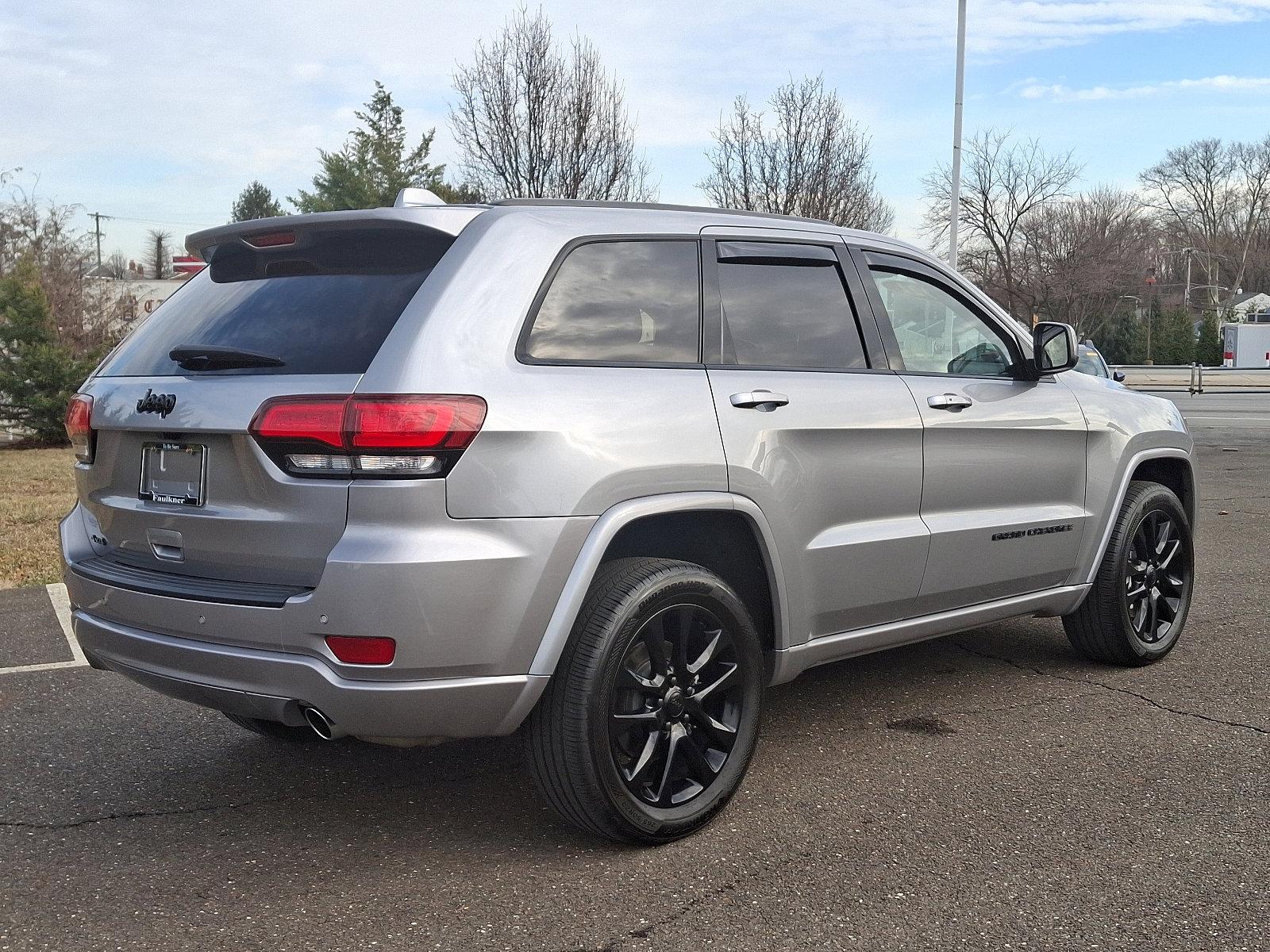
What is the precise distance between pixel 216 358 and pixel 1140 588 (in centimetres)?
397

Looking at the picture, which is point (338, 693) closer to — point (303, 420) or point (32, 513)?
point (303, 420)

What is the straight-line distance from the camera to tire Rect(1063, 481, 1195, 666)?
17.3 ft

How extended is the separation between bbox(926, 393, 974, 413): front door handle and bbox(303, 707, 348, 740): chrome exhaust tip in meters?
2.33

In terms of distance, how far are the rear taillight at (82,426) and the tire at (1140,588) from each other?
12.8 ft

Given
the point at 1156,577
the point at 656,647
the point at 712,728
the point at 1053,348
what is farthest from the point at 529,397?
the point at 1156,577

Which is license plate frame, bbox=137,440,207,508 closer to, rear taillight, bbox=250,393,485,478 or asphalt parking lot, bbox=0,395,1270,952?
rear taillight, bbox=250,393,485,478

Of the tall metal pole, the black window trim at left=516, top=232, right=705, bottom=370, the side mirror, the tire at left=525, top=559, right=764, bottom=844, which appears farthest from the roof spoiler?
the tall metal pole

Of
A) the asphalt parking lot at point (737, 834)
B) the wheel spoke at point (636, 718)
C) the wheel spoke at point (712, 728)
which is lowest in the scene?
the asphalt parking lot at point (737, 834)

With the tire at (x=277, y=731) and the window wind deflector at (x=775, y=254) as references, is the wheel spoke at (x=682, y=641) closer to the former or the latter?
the window wind deflector at (x=775, y=254)

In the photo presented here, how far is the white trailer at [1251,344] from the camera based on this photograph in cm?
6525

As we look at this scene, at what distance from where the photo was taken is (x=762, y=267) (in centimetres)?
414

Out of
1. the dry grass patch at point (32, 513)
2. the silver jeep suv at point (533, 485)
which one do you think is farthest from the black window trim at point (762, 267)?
the dry grass patch at point (32, 513)

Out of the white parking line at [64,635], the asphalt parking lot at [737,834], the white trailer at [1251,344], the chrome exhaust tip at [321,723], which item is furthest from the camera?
the white trailer at [1251,344]

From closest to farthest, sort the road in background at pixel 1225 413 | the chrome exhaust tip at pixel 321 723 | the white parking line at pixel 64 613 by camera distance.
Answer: the chrome exhaust tip at pixel 321 723 → the white parking line at pixel 64 613 → the road in background at pixel 1225 413
